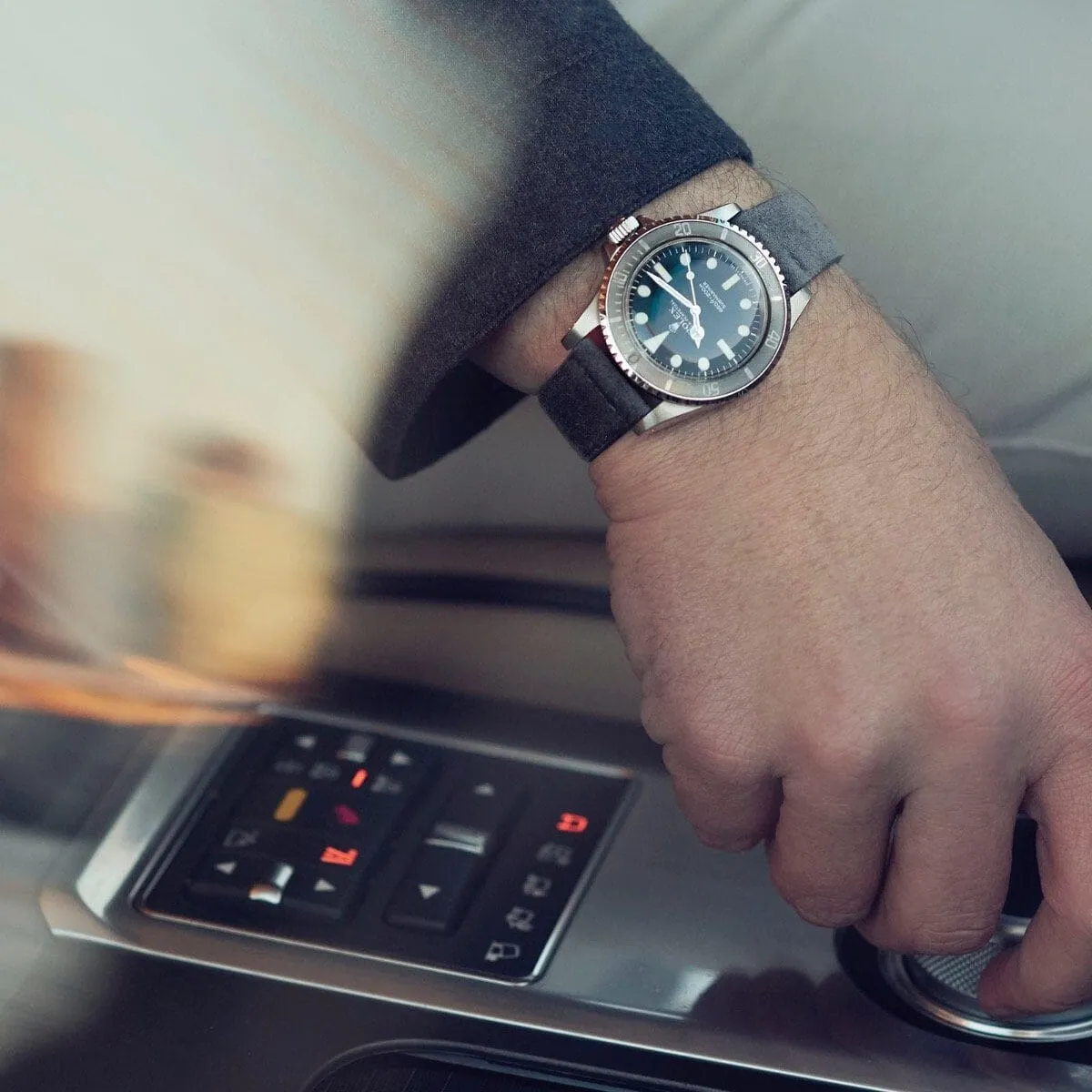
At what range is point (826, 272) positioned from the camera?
2.09 ft

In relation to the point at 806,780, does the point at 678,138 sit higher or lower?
higher

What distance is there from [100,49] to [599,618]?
41cm

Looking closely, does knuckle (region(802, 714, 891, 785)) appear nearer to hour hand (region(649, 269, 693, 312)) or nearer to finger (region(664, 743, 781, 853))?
finger (region(664, 743, 781, 853))

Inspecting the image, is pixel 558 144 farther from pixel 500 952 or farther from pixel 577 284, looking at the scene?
pixel 500 952

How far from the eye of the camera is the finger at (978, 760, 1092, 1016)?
548 millimetres

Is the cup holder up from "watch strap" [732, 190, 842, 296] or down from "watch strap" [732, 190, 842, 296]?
down

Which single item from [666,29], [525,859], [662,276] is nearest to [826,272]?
[662,276]

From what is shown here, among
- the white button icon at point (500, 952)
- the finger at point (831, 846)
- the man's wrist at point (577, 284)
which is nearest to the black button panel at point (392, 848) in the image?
the white button icon at point (500, 952)

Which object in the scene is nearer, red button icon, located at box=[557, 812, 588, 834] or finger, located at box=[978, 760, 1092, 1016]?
finger, located at box=[978, 760, 1092, 1016]

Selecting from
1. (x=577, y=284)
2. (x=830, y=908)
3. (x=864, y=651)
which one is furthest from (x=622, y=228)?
(x=830, y=908)

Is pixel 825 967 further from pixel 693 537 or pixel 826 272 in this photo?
pixel 826 272

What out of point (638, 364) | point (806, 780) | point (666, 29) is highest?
point (666, 29)


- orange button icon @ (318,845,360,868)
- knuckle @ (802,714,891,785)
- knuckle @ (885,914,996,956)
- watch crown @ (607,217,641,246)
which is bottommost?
knuckle @ (885,914,996,956)

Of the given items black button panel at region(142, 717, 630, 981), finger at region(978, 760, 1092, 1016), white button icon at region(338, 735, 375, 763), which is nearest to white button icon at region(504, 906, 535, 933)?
black button panel at region(142, 717, 630, 981)
